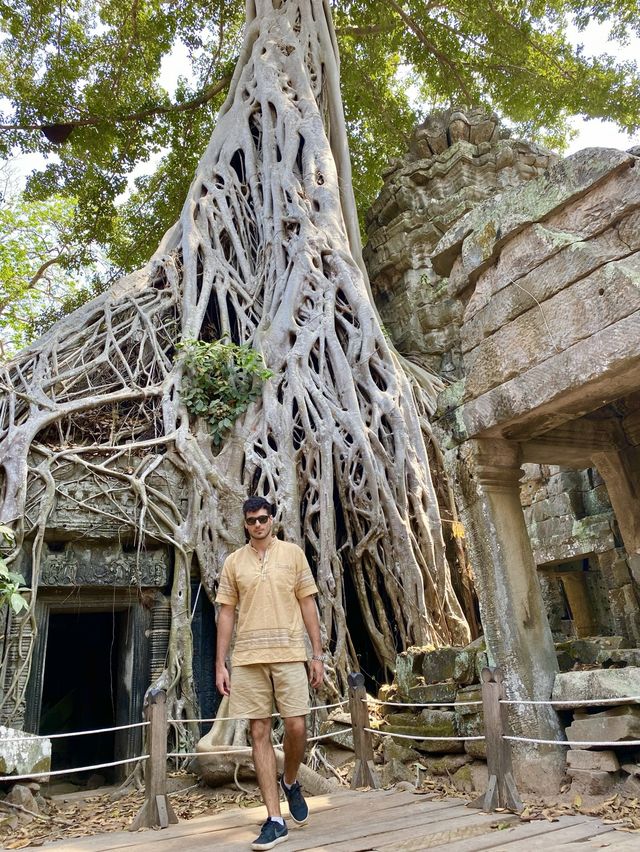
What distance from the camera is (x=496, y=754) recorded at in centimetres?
259

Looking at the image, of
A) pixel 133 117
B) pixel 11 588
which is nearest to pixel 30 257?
pixel 133 117

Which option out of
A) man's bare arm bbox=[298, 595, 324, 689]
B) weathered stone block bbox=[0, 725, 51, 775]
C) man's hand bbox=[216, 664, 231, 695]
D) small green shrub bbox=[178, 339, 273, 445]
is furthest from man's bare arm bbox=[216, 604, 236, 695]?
small green shrub bbox=[178, 339, 273, 445]

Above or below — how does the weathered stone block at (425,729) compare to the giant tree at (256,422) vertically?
below

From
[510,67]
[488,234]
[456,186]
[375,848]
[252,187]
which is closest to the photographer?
[375,848]

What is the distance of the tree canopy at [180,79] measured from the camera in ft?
30.4

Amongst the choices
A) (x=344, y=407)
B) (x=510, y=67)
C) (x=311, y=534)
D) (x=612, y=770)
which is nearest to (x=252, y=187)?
(x=344, y=407)

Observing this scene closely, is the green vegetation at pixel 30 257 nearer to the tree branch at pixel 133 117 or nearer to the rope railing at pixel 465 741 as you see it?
the tree branch at pixel 133 117

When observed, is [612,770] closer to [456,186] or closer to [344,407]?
[344,407]

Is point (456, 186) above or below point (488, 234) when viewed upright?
above

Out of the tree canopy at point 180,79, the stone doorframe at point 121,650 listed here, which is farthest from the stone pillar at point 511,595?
the tree canopy at point 180,79

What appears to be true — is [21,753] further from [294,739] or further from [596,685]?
[596,685]

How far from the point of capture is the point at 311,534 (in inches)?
196

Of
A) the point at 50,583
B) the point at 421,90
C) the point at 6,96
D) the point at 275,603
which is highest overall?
the point at 421,90

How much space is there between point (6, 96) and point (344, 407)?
7612mm
